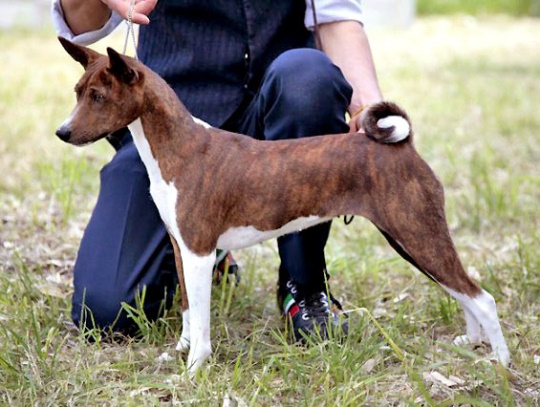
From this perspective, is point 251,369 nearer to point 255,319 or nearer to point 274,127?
point 255,319

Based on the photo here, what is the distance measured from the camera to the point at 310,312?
102 inches

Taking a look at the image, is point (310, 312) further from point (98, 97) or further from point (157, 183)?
point (98, 97)

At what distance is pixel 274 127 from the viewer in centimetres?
256

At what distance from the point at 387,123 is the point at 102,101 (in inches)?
27.3

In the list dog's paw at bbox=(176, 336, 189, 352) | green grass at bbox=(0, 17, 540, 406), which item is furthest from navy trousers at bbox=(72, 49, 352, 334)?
dog's paw at bbox=(176, 336, 189, 352)

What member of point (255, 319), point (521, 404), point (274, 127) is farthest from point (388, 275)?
point (521, 404)

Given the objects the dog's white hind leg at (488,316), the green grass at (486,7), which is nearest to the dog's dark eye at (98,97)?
the dog's white hind leg at (488,316)

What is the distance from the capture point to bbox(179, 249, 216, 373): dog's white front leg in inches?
86.5

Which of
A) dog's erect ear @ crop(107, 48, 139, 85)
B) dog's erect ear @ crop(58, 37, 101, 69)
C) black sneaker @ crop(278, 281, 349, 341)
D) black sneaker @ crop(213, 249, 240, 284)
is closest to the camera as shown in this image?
dog's erect ear @ crop(107, 48, 139, 85)

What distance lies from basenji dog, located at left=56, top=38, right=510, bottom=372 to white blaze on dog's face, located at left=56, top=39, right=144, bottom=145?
5 cm

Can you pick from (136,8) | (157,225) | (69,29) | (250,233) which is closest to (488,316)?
(250,233)

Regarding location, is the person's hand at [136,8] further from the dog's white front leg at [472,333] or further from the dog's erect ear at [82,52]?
the dog's white front leg at [472,333]

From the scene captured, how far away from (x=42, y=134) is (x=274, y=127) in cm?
277

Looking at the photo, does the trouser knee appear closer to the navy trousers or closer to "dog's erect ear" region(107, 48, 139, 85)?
the navy trousers
